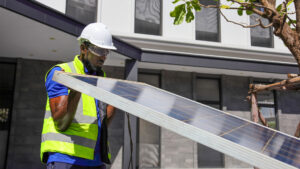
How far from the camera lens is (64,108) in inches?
72.3

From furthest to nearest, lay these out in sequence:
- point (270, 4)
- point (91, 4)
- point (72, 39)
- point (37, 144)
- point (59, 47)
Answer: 1. point (91, 4)
2. point (37, 144)
3. point (59, 47)
4. point (72, 39)
5. point (270, 4)

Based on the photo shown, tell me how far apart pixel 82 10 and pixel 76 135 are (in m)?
9.66

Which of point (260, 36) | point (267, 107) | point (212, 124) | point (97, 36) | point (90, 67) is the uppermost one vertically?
point (260, 36)

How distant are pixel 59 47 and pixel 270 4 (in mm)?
6525

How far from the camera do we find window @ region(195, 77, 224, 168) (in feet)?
39.3

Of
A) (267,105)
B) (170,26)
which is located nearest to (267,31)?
(267,105)

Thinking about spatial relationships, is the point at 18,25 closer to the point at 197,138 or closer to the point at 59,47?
the point at 59,47

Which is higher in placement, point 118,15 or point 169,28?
→ point 118,15

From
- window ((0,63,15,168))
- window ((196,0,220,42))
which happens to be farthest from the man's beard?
window ((196,0,220,42))

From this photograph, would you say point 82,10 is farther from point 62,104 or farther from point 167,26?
point 62,104

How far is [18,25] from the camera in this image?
6809 millimetres

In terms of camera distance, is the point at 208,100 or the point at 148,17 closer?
the point at 148,17

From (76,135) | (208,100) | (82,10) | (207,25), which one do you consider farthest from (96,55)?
(207,25)

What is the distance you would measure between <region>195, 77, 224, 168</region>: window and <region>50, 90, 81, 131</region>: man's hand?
35.0 feet
